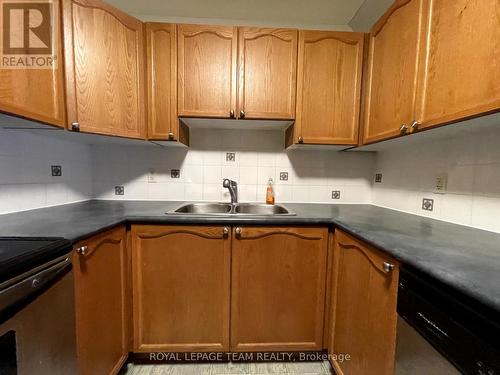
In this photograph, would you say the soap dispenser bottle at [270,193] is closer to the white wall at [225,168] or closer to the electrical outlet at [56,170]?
the white wall at [225,168]

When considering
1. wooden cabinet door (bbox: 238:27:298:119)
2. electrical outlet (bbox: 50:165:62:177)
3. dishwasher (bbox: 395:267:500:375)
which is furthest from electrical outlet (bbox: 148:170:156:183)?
dishwasher (bbox: 395:267:500:375)

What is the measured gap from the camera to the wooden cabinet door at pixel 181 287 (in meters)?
1.20

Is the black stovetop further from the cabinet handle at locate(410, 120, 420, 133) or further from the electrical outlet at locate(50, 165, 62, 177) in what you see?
the cabinet handle at locate(410, 120, 420, 133)

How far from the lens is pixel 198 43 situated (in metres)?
1.38

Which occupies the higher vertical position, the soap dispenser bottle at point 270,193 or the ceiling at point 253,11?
the ceiling at point 253,11

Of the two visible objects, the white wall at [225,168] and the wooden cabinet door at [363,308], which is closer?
the wooden cabinet door at [363,308]

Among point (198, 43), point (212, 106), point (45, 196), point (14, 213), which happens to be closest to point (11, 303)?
point (14, 213)

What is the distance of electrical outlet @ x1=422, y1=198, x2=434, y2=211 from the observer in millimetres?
1265

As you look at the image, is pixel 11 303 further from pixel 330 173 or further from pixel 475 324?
pixel 330 173

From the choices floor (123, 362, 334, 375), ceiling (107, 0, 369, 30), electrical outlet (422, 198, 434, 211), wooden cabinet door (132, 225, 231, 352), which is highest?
ceiling (107, 0, 369, 30)

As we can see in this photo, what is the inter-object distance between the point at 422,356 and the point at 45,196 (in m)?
1.92

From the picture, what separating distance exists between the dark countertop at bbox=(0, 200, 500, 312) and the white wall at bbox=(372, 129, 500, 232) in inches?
2.8

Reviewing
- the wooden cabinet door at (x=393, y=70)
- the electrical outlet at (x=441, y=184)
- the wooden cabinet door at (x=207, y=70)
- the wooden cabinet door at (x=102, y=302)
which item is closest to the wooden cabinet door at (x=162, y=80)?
the wooden cabinet door at (x=207, y=70)

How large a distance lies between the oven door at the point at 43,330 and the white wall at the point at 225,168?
41.0 inches
